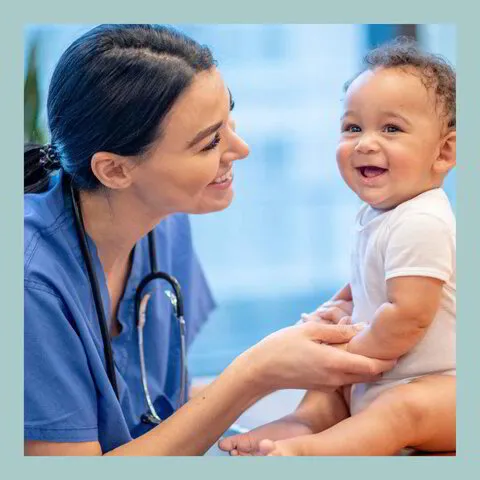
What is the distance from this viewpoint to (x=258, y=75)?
1.84 meters

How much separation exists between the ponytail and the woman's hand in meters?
0.47

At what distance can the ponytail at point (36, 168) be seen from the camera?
4.63 feet

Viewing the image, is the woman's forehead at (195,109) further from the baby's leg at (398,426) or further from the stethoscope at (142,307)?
the baby's leg at (398,426)

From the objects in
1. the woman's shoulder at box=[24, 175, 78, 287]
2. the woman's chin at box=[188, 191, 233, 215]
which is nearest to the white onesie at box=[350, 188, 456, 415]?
the woman's chin at box=[188, 191, 233, 215]

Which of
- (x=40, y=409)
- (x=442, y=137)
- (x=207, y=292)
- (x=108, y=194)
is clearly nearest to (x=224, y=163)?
(x=108, y=194)

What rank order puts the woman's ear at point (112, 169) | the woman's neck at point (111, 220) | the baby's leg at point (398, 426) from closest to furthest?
the baby's leg at point (398, 426), the woman's ear at point (112, 169), the woman's neck at point (111, 220)

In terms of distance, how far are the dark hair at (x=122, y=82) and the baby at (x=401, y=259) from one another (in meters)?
0.28

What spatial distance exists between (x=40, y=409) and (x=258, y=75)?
94 cm

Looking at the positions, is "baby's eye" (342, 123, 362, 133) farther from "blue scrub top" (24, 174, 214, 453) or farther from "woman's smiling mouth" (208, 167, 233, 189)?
"blue scrub top" (24, 174, 214, 453)

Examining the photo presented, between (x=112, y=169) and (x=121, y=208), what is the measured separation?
10 cm

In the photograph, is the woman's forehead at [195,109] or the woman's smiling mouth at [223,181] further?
the woman's smiling mouth at [223,181]

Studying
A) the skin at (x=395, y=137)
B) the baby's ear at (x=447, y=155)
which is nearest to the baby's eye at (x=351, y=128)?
the skin at (x=395, y=137)

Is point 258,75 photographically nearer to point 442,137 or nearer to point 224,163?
point 224,163

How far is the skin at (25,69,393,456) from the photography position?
125cm
